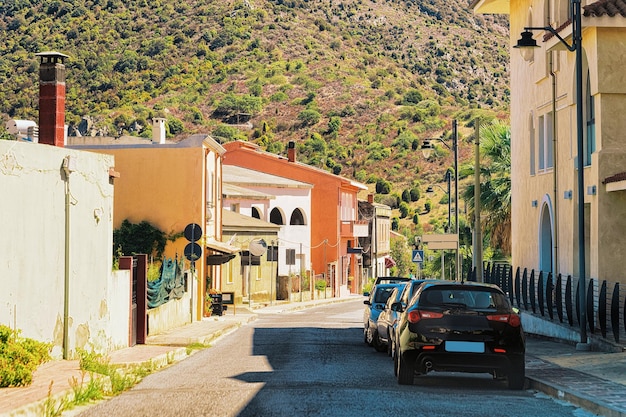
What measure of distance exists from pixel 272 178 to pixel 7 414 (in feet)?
201

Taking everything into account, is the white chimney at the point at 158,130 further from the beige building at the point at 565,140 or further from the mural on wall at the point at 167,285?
the beige building at the point at 565,140

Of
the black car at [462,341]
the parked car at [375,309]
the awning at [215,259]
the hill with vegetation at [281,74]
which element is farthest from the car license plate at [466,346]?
the hill with vegetation at [281,74]

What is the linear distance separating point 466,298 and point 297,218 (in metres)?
58.4

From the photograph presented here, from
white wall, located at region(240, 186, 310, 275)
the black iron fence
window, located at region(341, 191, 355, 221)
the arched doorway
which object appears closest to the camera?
the black iron fence

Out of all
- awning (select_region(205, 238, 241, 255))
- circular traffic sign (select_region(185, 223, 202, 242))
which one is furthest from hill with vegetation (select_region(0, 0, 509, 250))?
circular traffic sign (select_region(185, 223, 202, 242))

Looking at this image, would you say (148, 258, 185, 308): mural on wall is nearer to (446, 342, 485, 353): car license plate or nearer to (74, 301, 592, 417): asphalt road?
(74, 301, 592, 417): asphalt road

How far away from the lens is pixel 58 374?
16.8 meters

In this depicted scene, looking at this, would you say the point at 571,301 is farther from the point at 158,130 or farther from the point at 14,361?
the point at 158,130

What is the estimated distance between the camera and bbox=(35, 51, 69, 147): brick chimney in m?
24.4

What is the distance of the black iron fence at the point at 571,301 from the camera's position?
2173cm

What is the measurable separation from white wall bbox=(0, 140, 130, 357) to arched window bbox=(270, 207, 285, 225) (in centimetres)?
4940

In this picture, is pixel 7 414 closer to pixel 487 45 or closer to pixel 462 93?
pixel 462 93

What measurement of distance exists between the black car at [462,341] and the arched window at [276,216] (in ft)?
184

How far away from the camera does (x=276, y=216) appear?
73000 mm
